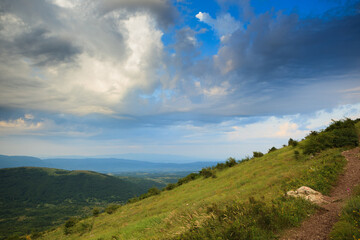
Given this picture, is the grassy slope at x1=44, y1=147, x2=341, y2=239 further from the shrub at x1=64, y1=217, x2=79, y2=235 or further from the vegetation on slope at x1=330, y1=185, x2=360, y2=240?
the shrub at x1=64, y1=217, x2=79, y2=235

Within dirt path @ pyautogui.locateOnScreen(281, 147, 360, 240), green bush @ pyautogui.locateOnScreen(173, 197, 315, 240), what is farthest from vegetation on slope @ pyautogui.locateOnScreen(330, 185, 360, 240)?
green bush @ pyautogui.locateOnScreen(173, 197, 315, 240)

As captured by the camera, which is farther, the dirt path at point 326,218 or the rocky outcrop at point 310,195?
the rocky outcrop at point 310,195

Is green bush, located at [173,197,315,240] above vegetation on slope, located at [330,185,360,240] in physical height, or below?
below

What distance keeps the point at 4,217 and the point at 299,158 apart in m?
271

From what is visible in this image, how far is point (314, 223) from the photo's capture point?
23.7ft

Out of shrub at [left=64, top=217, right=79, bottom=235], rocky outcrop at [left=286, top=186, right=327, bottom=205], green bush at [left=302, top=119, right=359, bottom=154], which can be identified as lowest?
shrub at [left=64, top=217, right=79, bottom=235]

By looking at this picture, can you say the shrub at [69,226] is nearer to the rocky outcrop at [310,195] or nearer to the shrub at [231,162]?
the shrub at [231,162]

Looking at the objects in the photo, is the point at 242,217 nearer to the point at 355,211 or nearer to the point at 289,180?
the point at 355,211

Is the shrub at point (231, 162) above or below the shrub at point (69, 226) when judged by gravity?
above

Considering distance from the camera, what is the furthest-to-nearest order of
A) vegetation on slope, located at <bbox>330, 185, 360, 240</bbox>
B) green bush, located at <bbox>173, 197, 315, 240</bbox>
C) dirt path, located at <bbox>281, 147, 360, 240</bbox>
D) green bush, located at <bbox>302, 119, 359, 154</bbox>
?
green bush, located at <bbox>302, 119, 359, 154</bbox> → green bush, located at <bbox>173, 197, 315, 240</bbox> → dirt path, located at <bbox>281, 147, 360, 240</bbox> → vegetation on slope, located at <bbox>330, 185, 360, 240</bbox>

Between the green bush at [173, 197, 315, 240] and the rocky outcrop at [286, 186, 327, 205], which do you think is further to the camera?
the rocky outcrop at [286, 186, 327, 205]

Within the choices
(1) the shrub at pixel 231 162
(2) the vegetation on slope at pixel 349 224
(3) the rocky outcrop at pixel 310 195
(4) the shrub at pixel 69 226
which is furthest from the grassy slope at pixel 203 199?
(1) the shrub at pixel 231 162

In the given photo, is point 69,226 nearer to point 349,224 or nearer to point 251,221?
point 251,221

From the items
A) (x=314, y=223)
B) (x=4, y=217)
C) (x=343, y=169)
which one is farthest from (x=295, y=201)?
(x=4, y=217)
